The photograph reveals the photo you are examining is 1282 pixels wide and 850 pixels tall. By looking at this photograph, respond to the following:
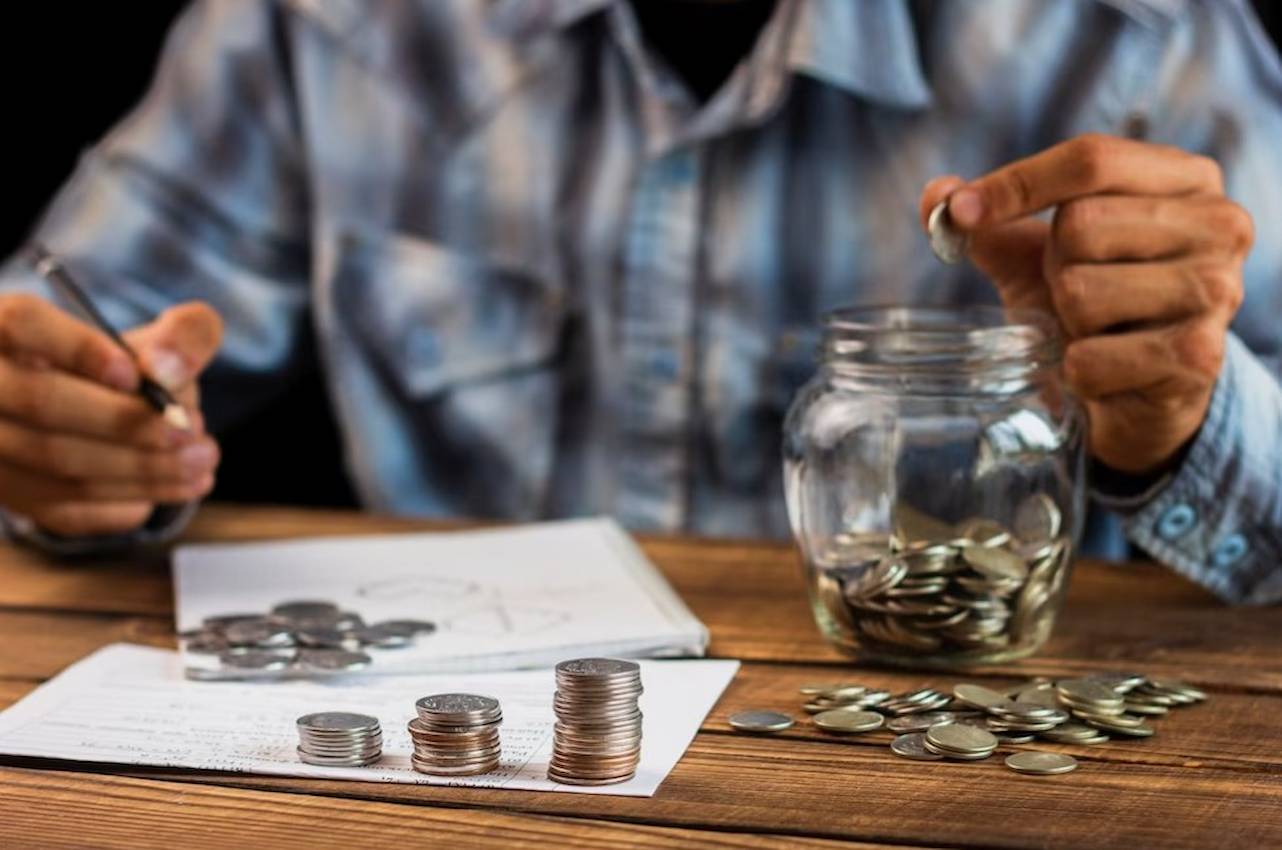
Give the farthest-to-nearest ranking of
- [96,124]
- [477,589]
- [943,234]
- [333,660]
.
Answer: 1. [96,124]
2. [477,589]
3. [943,234]
4. [333,660]

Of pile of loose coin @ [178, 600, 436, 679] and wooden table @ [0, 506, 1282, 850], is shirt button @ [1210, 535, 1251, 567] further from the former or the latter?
pile of loose coin @ [178, 600, 436, 679]

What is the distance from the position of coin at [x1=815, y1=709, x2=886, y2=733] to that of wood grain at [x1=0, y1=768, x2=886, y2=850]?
16cm

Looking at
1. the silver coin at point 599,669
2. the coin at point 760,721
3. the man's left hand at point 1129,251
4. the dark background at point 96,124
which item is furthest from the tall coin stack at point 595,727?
the dark background at point 96,124

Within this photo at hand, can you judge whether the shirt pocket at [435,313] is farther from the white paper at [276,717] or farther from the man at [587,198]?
the white paper at [276,717]

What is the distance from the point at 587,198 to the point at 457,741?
1.08 m

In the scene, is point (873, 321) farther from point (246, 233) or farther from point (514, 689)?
point (246, 233)

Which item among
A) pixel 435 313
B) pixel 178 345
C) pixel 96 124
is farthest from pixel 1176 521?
pixel 96 124

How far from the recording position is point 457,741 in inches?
34.1

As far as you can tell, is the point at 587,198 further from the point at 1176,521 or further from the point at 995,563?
the point at 995,563

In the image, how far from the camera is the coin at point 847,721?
0.93 m

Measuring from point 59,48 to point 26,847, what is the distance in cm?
177

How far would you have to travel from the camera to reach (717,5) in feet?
6.06

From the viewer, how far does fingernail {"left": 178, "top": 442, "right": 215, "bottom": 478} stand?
4.51 ft

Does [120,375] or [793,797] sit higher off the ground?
[120,375]
